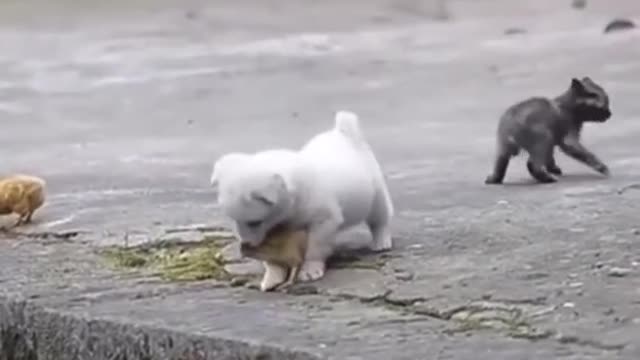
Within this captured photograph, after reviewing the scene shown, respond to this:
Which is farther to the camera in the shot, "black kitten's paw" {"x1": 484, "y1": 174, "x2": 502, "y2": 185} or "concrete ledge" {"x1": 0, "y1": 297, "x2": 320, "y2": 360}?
"black kitten's paw" {"x1": 484, "y1": 174, "x2": 502, "y2": 185}

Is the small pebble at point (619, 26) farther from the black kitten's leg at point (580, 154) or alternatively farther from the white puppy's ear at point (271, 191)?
the white puppy's ear at point (271, 191)

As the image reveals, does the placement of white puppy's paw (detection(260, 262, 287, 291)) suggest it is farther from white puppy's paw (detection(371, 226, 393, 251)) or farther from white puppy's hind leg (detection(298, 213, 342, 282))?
white puppy's paw (detection(371, 226, 393, 251))

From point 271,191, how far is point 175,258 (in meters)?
0.47

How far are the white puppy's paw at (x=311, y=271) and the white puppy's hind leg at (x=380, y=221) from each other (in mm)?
215

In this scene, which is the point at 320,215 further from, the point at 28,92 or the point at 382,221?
the point at 28,92

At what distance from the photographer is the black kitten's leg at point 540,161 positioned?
3959mm

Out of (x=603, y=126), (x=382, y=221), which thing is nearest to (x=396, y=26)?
(x=603, y=126)

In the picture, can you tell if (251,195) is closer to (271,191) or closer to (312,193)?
(271,191)

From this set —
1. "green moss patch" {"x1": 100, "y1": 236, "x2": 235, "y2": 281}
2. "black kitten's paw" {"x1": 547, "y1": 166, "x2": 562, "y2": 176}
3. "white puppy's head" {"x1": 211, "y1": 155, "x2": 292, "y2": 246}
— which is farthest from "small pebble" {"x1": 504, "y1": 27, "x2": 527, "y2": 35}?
"white puppy's head" {"x1": 211, "y1": 155, "x2": 292, "y2": 246}

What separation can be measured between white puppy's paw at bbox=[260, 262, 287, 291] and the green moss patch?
0.11m

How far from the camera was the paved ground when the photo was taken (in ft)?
7.96

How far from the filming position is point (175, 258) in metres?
3.00

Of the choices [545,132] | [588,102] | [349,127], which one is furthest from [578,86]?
[349,127]

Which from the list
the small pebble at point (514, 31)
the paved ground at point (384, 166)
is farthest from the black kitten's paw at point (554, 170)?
the small pebble at point (514, 31)
